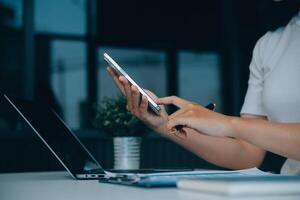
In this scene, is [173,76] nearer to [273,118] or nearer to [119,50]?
[119,50]

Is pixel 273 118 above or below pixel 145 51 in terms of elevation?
below

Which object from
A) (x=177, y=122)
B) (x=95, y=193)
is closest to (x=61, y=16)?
(x=177, y=122)

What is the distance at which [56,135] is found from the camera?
1.48m

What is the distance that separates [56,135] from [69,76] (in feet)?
7.54

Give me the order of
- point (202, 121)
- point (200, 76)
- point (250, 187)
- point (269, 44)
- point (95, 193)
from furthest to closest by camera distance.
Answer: point (200, 76) < point (269, 44) < point (202, 121) < point (95, 193) < point (250, 187)

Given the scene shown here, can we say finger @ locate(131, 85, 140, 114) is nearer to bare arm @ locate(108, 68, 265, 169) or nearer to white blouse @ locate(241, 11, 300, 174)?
bare arm @ locate(108, 68, 265, 169)

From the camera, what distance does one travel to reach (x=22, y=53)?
3.35 m

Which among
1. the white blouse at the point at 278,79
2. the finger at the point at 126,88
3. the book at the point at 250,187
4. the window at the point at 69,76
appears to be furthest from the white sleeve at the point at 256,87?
the window at the point at 69,76

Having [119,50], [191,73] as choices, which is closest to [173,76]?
[191,73]

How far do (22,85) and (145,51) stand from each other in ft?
3.86

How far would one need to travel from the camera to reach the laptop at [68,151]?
1153 mm

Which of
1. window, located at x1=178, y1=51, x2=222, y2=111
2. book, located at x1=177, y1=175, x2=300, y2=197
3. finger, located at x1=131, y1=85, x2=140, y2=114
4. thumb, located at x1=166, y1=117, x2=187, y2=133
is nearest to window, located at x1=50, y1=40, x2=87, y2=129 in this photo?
window, located at x1=178, y1=51, x2=222, y2=111

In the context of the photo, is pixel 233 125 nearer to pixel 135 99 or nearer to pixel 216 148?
pixel 135 99

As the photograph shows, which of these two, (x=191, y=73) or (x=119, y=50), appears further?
(x=191, y=73)
